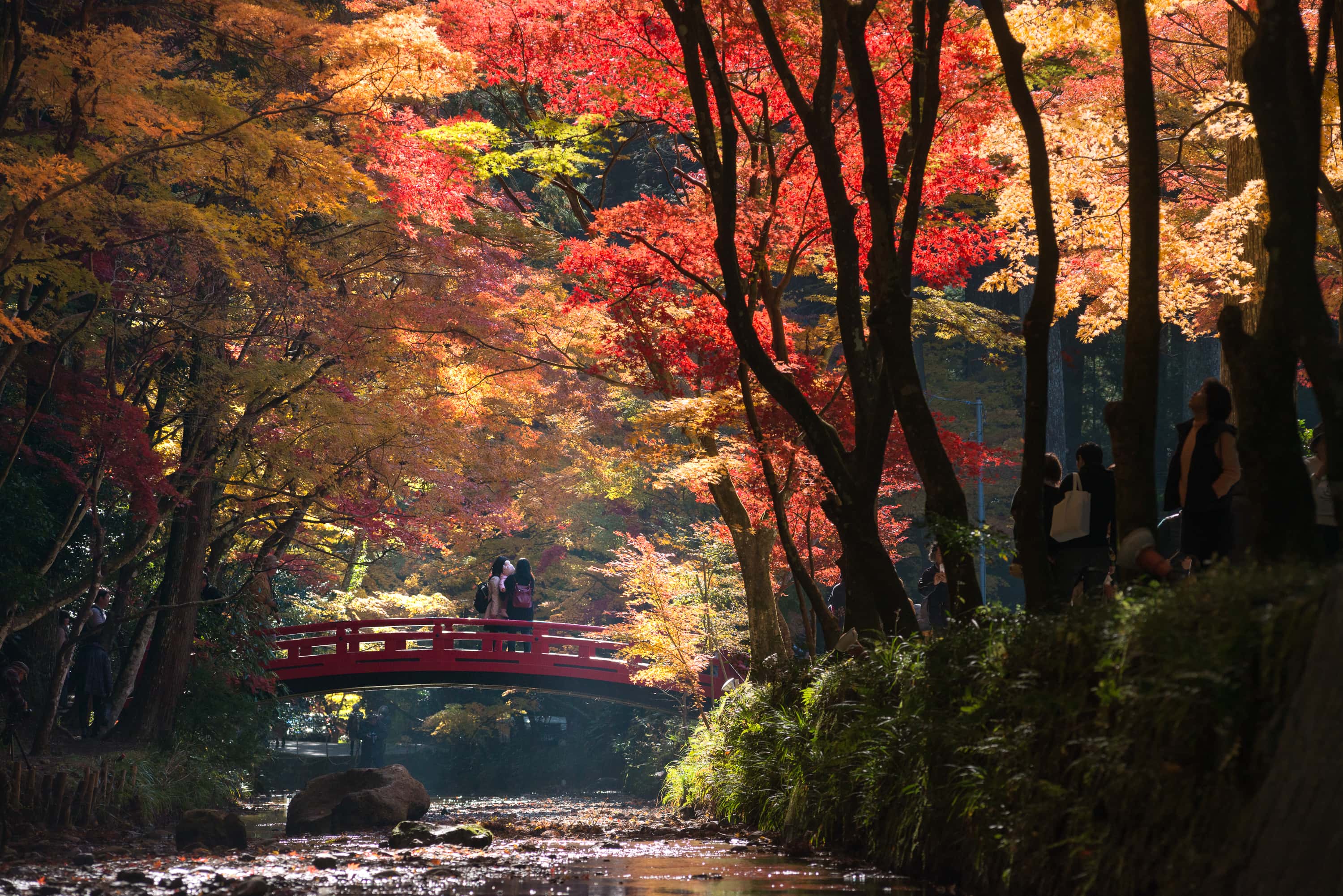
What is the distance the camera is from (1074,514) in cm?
657

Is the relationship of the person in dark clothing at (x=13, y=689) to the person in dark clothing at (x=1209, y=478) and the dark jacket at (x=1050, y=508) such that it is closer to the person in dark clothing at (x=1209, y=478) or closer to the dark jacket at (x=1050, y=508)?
the dark jacket at (x=1050, y=508)

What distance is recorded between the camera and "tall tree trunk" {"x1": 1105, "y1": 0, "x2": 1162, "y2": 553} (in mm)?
5066

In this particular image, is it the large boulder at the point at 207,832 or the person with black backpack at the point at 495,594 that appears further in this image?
the person with black backpack at the point at 495,594

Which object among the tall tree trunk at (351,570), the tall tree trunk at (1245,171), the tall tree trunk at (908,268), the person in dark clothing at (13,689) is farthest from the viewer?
the tall tree trunk at (351,570)

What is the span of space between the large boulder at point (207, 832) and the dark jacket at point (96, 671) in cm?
338

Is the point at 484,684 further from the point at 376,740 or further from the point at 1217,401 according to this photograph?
the point at 1217,401

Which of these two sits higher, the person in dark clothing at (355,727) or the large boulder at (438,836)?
the large boulder at (438,836)

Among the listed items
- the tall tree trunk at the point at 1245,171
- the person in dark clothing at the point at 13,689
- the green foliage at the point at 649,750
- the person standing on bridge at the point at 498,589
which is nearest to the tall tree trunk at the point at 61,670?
the person in dark clothing at the point at 13,689

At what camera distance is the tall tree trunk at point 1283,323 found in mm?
3979

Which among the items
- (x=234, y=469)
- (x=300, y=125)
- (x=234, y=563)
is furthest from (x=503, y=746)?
(x=300, y=125)

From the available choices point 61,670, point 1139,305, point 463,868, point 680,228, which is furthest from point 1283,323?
point 61,670

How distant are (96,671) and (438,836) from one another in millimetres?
6116

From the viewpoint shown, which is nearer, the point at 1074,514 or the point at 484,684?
the point at 1074,514

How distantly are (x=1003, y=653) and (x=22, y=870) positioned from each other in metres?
6.45
